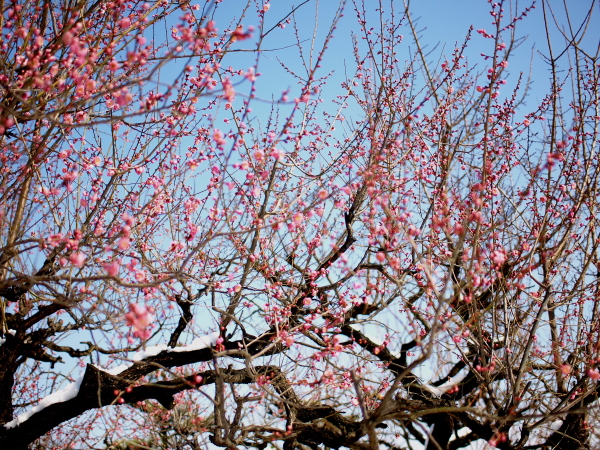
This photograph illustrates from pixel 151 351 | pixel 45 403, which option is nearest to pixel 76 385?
pixel 45 403

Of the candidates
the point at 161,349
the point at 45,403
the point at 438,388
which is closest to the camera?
the point at 45,403

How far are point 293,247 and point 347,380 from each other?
1776mm

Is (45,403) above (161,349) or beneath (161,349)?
beneath

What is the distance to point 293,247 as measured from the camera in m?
5.85

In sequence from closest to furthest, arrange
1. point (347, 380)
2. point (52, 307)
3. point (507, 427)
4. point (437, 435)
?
1. point (507, 427)
2. point (52, 307)
3. point (347, 380)
4. point (437, 435)

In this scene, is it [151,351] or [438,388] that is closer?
[151,351]

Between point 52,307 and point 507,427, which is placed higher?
point 52,307

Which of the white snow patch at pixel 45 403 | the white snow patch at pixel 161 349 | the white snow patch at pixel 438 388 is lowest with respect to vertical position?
the white snow patch at pixel 438 388

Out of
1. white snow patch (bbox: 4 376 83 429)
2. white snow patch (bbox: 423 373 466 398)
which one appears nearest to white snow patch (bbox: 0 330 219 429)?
white snow patch (bbox: 4 376 83 429)

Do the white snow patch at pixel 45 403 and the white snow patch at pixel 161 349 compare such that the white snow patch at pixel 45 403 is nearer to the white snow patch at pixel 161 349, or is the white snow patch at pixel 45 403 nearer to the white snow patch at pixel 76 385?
the white snow patch at pixel 76 385

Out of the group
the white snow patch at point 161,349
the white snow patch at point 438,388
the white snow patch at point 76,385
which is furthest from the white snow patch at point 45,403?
the white snow patch at point 438,388

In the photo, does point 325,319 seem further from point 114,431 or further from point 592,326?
point 114,431

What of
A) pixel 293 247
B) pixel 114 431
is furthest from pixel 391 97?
pixel 114 431

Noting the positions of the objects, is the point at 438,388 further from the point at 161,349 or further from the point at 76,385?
the point at 76,385
